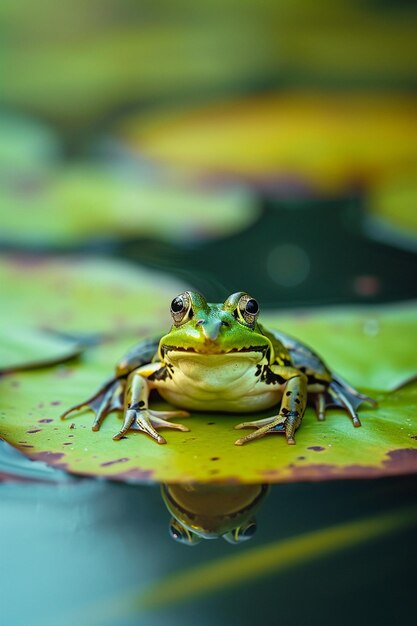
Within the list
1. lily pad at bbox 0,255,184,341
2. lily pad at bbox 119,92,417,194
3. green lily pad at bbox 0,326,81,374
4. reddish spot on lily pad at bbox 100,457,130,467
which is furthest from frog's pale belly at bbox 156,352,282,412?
lily pad at bbox 119,92,417,194

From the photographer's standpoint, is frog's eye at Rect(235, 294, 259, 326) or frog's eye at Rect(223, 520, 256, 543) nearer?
frog's eye at Rect(223, 520, 256, 543)

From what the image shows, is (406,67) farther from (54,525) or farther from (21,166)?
(54,525)

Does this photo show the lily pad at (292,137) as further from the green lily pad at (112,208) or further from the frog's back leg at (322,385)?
the frog's back leg at (322,385)

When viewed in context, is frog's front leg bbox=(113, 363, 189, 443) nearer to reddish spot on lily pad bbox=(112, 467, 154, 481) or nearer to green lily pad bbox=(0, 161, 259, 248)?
reddish spot on lily pad bbox=(112, 467, 154, 481)

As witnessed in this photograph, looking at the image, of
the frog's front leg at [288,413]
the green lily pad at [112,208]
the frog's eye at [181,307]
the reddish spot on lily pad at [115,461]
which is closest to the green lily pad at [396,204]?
the green lily pad at [112,208]

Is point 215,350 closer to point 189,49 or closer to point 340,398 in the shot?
point 340,398

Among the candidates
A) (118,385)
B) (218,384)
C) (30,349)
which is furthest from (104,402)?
(30,349)
